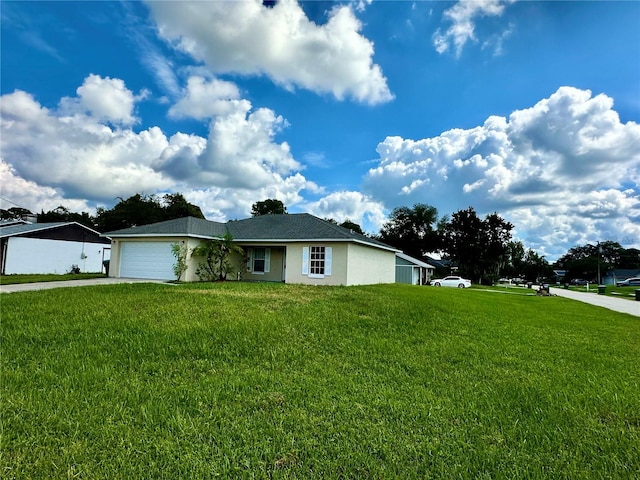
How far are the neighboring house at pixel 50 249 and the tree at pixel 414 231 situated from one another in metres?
41.3

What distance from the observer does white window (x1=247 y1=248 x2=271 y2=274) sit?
66.8 ft

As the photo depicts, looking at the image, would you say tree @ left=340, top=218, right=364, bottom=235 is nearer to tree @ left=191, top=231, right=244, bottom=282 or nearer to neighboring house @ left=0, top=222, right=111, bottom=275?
neighboring house @ left=0, top=222, right=111, bottom=275

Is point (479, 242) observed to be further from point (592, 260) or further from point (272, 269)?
point (592, 260)

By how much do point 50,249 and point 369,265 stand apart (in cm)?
2302

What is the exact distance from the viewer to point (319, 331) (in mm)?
7316

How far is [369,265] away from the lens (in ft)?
68.0

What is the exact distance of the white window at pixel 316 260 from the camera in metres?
17.8

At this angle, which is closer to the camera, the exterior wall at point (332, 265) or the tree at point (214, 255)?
the exterior wall at point (332, 265)

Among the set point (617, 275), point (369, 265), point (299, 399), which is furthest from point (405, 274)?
point (617, 275)

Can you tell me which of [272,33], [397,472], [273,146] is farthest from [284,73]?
[397,472]

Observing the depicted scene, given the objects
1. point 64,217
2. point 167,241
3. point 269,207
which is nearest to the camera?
point 167,241

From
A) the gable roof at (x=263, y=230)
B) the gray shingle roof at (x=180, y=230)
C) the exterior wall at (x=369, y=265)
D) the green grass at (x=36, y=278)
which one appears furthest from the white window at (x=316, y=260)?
the green grass at (x=36, y=278)

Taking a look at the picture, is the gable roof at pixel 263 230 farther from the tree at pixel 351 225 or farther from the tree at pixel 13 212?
the tree at pixel 13 212

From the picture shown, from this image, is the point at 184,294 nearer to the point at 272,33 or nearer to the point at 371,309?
the point at 371,309
